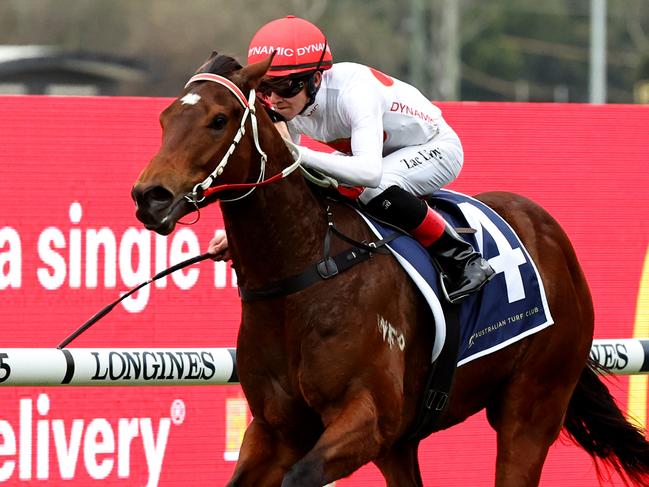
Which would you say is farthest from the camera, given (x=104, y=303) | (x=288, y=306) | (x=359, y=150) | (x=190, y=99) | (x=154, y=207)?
(x=104, y=303)

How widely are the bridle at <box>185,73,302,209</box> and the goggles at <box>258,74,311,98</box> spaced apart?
24cm

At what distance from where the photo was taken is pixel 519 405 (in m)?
5.17

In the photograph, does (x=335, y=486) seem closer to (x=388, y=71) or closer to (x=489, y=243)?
(x=489, y=243)

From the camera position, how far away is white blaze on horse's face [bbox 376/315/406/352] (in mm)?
4430

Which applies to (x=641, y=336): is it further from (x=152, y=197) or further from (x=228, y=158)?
(x=152, y=197)

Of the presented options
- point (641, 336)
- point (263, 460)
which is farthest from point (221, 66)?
point (641, 336)

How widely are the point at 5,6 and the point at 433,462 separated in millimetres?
35369

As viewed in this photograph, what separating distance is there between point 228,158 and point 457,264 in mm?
1105

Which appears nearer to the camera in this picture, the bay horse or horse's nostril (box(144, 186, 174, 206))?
horse's nostril (box(144, 186, 174, 206))

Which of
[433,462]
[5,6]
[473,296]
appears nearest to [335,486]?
[433,462]

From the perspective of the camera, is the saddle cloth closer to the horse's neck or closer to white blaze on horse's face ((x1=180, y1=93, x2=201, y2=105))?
the horse's neck

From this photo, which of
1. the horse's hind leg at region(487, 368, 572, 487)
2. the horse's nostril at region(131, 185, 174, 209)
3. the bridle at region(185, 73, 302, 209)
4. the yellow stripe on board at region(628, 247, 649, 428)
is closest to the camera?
the horse's nostril at region(131, 185, 174, 209)

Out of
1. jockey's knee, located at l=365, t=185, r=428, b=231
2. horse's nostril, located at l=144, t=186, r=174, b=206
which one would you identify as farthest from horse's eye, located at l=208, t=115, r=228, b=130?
jockey's knee, located at l=365, t=185, r=428, b=231

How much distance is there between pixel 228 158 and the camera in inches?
159
